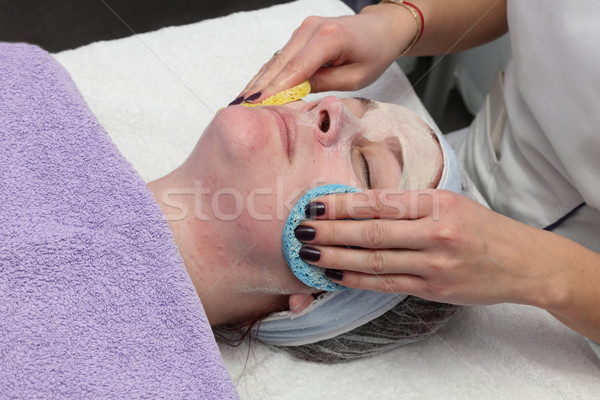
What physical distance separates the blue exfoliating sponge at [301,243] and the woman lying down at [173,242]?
0.02 metres

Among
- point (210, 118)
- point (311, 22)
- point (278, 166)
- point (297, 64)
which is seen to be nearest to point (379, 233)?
point (278, 166)

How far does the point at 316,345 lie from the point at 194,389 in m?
0.33

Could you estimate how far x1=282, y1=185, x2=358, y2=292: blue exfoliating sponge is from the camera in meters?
0.93

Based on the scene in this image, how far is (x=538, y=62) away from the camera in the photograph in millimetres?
1127

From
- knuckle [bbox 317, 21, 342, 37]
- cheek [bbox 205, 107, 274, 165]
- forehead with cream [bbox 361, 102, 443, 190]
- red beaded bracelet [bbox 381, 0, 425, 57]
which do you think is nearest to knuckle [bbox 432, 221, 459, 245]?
forehead with cream [bbox 361, 102, 443, 190]

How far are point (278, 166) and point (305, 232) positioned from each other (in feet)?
0.47

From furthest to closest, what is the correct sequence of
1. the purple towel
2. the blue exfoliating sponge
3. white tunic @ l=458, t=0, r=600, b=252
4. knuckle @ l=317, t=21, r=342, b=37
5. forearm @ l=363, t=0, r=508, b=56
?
forearm @ l=363, t=0, r=508, b=56, knuckle @ l=317, t=21, r=342, b=37, white tunic @ l=458, t=0, r=600, b=252, the blue exfoliating sponge, the purple towel

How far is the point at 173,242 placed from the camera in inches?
36.7

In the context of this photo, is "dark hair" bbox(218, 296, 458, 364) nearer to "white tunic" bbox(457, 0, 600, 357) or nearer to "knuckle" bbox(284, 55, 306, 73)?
"white tunic" bbox(457, 0, 600, 357)

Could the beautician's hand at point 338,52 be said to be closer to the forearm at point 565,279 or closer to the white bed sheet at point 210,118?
the white bed sheet at point 210,118

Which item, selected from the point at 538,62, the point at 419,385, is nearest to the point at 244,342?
the point at 419,385

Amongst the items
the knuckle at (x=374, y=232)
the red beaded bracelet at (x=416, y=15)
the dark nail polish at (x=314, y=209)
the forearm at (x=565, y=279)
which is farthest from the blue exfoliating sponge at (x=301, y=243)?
the red beaded bracelet at (x=416, y=15)

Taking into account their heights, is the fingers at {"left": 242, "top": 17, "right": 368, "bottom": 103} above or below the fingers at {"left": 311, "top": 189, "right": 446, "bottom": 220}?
above

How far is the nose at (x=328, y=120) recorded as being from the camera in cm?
100
